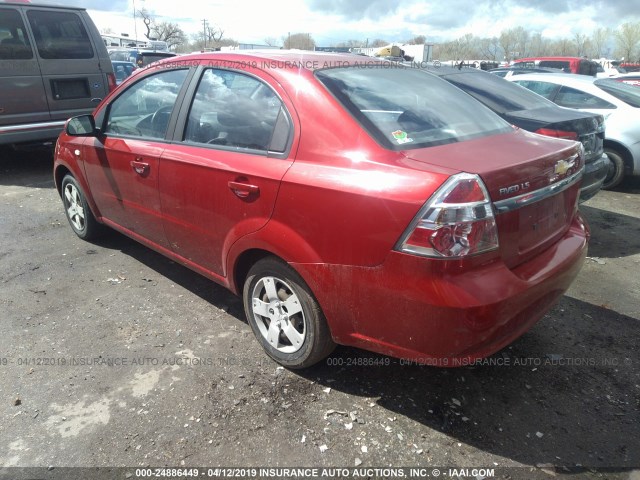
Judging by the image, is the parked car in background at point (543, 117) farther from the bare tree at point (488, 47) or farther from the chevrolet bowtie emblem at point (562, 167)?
the bare tree at point (488, 47)

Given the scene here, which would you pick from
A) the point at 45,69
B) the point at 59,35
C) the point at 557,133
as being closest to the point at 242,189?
the point at 557,133

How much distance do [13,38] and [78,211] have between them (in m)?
3.70

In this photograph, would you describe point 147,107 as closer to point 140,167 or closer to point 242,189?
point 140,167

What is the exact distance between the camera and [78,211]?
4699 mm

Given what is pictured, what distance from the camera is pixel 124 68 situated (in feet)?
48.5

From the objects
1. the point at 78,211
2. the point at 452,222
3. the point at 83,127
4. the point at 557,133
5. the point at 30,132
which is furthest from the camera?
the point at 30,132

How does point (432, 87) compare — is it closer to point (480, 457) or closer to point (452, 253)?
point (452, 253)

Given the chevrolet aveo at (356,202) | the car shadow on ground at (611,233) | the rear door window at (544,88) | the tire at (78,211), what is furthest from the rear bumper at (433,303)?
the rear door window at (544,88)

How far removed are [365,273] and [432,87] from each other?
1533 millimetres

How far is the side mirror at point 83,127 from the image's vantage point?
386cm

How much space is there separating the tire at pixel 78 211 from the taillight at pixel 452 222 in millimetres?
3514

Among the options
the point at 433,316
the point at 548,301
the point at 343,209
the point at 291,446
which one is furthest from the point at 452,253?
the point at 291,446

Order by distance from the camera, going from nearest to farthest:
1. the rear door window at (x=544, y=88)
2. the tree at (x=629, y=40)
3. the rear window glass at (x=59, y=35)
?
the rear window glass at (x=59, y=35) → the rear door window at (x=544, y=88) → the tree at (x=629, y=40)

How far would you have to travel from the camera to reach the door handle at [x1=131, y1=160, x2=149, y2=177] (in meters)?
3.37
